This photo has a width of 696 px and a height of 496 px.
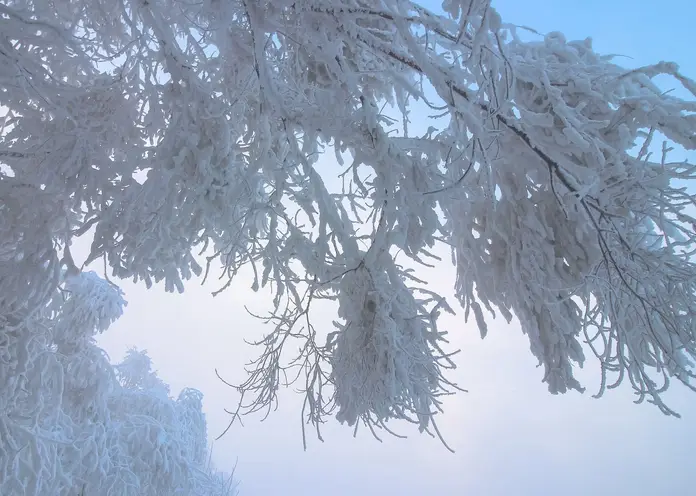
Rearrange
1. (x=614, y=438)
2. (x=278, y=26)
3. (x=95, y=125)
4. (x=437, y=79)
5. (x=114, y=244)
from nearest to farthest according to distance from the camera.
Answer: (x=437, y=79)
(x=278, y=26)
(x=114, y=244)
(x=95, y=125)
(x=614, y=438)

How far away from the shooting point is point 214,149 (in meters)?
3.05

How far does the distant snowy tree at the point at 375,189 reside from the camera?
2619 millimetres

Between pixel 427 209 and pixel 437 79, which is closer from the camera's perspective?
pixel 437 79

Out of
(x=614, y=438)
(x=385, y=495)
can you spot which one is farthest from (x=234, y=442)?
(x=614, y=438)

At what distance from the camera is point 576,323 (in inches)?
133

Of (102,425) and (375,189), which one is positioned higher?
(375,189)

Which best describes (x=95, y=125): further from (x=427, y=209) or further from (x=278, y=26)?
(x=427, y=209)

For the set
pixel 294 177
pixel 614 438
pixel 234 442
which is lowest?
pixel 294 177

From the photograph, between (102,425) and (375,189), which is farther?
(102,425)

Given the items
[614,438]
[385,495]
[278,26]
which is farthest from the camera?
[385,495]

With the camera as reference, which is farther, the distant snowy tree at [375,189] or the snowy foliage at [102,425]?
the snowy foliage at [102,425]

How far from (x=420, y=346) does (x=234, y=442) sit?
190 feet

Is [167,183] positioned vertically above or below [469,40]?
below

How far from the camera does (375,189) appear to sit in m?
2.85
